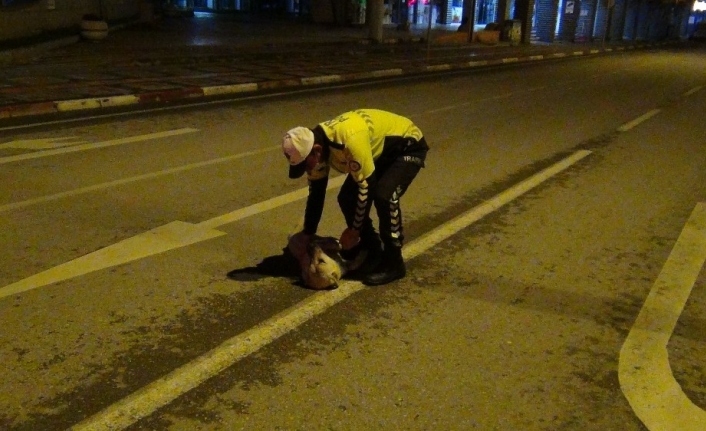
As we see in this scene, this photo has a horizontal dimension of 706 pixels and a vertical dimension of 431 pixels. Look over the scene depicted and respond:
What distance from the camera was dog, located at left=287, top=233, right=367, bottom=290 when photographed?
14.0 ft

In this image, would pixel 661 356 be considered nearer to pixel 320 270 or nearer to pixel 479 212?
pixel 320 270

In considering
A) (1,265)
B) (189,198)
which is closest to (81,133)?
(189,198)

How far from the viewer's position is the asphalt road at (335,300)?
3072 mm

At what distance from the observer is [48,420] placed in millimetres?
2861

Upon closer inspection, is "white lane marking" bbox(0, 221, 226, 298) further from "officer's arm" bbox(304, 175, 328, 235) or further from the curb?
the curb

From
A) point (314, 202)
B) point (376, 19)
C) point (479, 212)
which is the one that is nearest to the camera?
point (314, 202)

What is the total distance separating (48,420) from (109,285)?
148 cm

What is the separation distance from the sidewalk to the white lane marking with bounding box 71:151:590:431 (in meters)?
8.00

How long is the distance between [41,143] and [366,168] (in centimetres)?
593

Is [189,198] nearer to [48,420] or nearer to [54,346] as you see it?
[54,346]

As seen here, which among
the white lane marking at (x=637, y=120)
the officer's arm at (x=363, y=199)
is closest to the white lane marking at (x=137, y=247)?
the officer's arm at (x=363, y=199)

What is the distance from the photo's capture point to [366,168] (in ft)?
12.9

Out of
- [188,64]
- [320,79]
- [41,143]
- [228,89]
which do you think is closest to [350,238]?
[41,143]

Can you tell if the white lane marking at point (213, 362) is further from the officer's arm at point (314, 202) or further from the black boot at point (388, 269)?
the officer's arm at point (314, 202)
